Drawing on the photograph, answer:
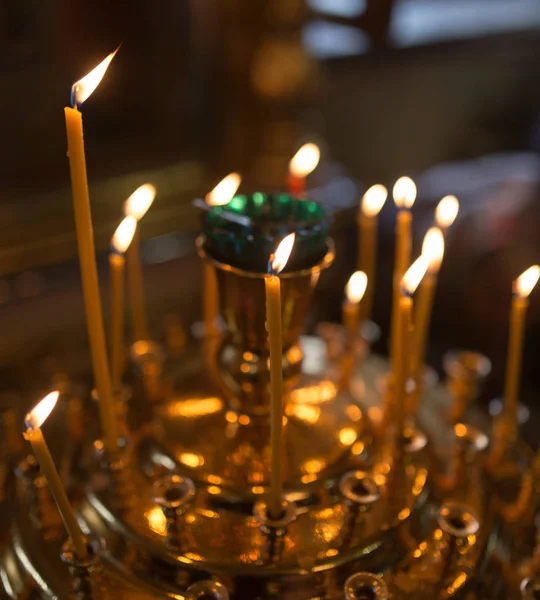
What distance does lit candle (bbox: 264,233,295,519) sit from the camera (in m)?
0.38

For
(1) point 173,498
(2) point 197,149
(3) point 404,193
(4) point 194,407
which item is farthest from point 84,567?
(2) point 197,149

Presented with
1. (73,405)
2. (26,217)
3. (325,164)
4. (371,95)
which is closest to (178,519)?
A: (73,405)

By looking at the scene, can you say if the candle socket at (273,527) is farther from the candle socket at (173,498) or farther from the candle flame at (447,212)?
the candle flame at (447,212)

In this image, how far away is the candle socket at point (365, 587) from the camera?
42 centimetres

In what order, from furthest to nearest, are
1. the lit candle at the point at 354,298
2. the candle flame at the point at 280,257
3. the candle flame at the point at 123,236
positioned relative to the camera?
1. the lit candle at the point at 354,298
2. the candle flame at the point at 123,236
3. the candle flame at the point at 280,257

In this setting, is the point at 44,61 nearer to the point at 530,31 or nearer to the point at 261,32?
the point at 261,32

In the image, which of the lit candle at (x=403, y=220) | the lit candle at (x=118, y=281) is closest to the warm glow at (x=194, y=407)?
the lit candle at (x=118, y=281)

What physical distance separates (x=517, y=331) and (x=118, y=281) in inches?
13.9

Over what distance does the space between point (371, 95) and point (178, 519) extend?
1.39 m

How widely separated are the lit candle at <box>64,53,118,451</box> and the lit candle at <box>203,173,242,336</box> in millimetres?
93

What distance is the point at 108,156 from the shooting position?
43.4 inches

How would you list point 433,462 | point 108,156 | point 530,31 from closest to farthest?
point 433,462
point 108,156
point 530,31

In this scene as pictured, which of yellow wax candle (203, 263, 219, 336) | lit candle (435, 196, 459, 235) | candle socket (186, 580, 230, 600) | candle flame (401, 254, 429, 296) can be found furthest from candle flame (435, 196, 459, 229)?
candle socket (186, 580, 230, 600)

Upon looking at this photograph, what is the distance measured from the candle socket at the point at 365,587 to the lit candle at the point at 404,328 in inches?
5.6
